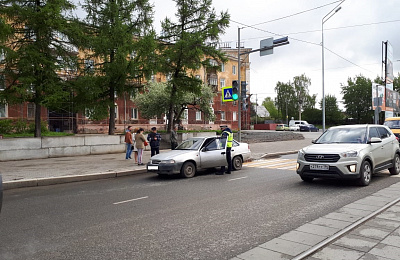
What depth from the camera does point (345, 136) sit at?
9.60m

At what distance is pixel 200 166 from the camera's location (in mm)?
11633

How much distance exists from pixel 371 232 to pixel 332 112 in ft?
268

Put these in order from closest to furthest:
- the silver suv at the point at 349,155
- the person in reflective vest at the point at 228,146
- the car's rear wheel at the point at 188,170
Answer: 1. the silver suv at the point at 349,155
2. the car's rear wheel at the point at 188,170
3. the person in reflective vest at the point at 228,146

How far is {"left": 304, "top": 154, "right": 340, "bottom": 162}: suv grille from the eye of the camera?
8.33m

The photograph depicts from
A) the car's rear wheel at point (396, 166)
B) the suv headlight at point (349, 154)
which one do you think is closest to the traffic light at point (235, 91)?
the car's rear wheel at point (396, 166)

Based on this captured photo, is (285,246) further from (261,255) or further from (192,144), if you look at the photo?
(192,144)

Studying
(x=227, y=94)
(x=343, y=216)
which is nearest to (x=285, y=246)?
(x=343, y=216)

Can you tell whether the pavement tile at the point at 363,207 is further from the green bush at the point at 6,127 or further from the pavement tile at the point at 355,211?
the green bush at the point at 6,127

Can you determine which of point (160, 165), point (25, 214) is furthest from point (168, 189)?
point (25, 214)

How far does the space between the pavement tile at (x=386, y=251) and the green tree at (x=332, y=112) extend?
8065 centimetres

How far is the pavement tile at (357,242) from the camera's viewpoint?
4.14 meters

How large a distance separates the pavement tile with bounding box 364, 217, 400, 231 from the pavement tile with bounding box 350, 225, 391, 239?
16 cm

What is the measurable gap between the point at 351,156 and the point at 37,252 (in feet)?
24.2

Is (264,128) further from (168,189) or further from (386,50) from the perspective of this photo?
(168,189)
